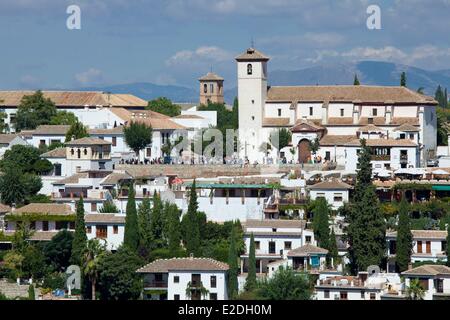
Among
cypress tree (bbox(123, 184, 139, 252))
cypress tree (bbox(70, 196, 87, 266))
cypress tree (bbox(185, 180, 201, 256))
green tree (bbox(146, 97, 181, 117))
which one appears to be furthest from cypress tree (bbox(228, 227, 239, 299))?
green tree (bbox(146, 97, 181, 117))

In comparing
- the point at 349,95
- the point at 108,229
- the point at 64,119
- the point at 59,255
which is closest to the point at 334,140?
the point at 349,95

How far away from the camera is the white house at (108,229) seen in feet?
125

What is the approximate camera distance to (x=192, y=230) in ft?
121

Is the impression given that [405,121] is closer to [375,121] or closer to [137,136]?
[375,121]

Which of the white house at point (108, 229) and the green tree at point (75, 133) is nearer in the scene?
the white house at point (108, 229)

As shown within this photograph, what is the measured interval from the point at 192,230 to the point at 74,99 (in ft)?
78.3

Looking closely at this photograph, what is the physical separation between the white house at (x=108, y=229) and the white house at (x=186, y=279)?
3.55 meters

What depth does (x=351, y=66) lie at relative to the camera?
370ft

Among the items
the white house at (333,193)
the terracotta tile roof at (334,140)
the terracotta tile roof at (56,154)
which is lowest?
the white house at (333,193)

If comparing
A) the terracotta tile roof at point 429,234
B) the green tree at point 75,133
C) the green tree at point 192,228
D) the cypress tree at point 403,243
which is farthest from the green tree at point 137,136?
the cypress tree at point 403,243

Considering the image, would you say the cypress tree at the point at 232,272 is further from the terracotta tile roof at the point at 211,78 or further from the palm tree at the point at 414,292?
the terracotta tile roof at the point at 211,78
